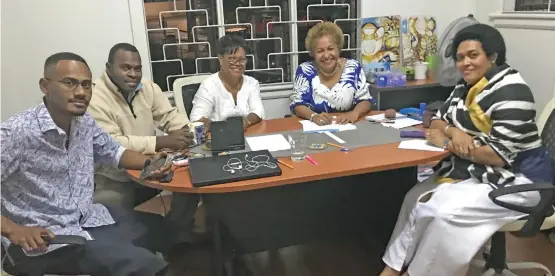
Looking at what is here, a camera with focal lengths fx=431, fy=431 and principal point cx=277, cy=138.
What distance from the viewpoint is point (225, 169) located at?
1699 mm

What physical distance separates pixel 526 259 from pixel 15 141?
8.28 feet

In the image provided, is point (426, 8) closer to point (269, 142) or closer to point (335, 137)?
A: point (335, 137)

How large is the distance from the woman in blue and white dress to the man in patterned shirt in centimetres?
131

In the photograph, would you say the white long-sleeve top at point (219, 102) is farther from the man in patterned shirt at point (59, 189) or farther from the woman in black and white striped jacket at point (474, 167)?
the woman in black and white striped jacket at point (474, 167)

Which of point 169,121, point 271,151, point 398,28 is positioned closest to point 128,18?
point 169,121

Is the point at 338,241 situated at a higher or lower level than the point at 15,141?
lower

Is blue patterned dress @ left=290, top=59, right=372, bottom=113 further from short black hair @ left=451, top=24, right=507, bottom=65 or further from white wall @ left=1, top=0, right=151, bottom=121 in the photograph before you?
white wall @ left=1, top=0, right=151, bottom=121

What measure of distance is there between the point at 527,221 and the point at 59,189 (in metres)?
1.83

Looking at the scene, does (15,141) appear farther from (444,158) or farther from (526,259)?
(526,259)

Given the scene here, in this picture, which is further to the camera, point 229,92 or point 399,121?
point 229,92

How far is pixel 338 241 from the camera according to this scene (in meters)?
2.64

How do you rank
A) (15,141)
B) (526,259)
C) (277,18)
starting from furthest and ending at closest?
(277,18) → (526,259) → (15,141)

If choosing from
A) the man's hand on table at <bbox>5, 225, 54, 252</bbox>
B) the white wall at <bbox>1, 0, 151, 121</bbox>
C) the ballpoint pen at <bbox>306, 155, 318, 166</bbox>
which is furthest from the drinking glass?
the white wall at <bbox>1, 0, 151, 121</bbox>

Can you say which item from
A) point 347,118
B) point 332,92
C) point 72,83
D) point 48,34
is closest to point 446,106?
point 347,118
